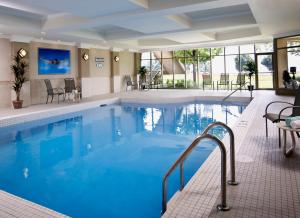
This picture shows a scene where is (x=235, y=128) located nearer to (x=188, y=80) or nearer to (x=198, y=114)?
(x=198, y=114)

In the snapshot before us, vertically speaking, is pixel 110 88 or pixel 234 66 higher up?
pixel 234 66

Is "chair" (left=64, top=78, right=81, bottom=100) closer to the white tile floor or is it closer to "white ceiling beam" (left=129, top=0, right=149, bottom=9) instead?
"white ceiling beam" (left=129, top=0, right=149, bottom=9)

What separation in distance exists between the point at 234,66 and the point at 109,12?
38.7ft

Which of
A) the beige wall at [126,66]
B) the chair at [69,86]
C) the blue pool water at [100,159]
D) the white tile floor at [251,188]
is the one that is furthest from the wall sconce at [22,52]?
the white tile floor at [251,188]

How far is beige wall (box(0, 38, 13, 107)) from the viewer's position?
9.91 meters

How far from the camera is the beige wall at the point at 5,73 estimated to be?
991 centimetres

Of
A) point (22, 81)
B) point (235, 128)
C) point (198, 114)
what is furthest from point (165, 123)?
point (22, 81)

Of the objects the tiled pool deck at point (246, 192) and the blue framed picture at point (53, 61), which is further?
the blue framed picture at point (53, 61)

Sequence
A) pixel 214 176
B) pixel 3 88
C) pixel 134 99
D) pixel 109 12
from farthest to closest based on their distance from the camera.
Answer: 1. pixel 134 99
2. pixel 3 88
3. pixel 109 12
4. pixel 214 176

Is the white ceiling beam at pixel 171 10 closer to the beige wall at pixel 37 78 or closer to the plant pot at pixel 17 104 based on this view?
the plant pot at pixel 17 104

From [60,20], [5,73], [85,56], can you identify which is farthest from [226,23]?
[5,73]

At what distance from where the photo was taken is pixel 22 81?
9.98 m

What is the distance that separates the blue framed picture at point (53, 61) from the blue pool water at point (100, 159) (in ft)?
11.0

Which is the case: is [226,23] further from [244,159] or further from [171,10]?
[244,159]
